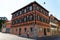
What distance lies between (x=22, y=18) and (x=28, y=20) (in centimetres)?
457

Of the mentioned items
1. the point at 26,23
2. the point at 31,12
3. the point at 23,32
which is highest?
the point at 31,12

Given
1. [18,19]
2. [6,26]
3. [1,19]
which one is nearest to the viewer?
[18,19]

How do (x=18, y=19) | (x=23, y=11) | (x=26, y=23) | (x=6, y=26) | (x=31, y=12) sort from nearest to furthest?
(x=31, y=12)
(x=26, y=23)
(x=23, y=11)
(x=18, y=19)
(x=6, y=26)

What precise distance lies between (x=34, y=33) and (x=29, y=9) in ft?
25.8

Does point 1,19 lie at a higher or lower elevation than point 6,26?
higher

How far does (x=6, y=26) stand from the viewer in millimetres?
61781

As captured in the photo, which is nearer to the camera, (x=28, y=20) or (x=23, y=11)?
(x=28, y=20)

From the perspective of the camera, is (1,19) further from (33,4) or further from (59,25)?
(33,4)

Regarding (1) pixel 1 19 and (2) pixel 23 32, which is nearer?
(2) pixel 23 32

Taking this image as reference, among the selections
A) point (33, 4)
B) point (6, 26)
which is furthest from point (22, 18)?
point (6, 26)

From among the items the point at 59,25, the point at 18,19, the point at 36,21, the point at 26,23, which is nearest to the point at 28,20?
the point at 26,23

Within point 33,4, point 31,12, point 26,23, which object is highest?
point 33,4

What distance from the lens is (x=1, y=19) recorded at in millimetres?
69750

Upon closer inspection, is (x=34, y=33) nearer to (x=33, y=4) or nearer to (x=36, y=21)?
(x=36, y=21)
